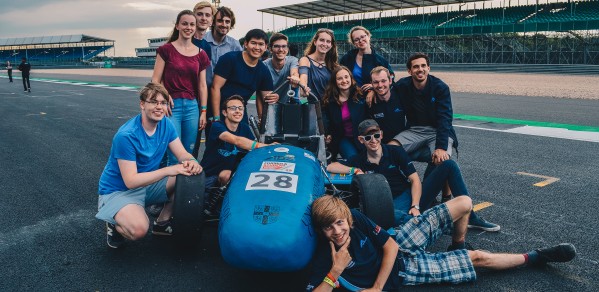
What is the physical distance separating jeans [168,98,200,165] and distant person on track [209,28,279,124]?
0.73 feet

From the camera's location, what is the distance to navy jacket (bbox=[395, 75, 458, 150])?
4852mm

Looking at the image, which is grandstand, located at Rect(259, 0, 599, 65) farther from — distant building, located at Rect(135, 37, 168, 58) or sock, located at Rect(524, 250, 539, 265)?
distant building, located at Rect(135, 37, 168, 58)

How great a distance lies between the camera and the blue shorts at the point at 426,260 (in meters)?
3.32

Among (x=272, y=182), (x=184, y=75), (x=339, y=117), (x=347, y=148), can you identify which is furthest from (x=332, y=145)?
(x=272, y=182)

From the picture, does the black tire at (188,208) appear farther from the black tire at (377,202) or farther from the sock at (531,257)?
the sock at (531,257)

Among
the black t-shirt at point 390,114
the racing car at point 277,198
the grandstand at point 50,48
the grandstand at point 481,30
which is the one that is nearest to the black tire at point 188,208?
the racing car at point 277,198

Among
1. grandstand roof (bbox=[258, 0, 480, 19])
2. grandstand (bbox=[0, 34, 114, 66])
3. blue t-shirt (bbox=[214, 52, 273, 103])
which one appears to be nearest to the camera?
blue t-shirt (bbox=[214, 52, 273, 103])

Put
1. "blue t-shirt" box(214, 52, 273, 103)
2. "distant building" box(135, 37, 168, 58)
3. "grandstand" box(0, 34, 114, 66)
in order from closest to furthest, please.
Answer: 1. "blue t-shirt" box(214, 52, 273, 103)
2. "distant building" box(135, 37, 168, 58)
3. "grandstand" box(0, 34, 114, 66)

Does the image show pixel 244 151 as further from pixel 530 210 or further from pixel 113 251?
pixel 530 210

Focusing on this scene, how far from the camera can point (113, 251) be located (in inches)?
161

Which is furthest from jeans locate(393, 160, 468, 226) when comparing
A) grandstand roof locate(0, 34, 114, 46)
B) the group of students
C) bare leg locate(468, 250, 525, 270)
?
grandstand roof locate(0, 34, 114, 46)

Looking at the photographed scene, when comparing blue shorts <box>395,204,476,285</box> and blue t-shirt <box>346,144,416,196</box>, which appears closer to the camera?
blue shorts <box>395,204,476,285</box>

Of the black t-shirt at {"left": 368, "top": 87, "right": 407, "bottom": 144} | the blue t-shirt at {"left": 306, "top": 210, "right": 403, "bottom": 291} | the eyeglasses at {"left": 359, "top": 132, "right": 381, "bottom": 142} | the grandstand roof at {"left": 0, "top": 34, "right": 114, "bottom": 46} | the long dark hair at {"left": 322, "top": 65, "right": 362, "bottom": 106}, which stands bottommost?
the blue t-shirt at {"left": 306, "top": 210, "right": 403, "bottom": 291}

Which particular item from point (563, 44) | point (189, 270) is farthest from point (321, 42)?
point (563, 44)
